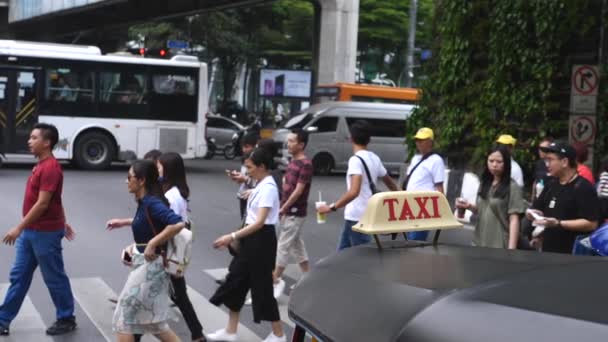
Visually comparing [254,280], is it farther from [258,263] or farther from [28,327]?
[28,327]

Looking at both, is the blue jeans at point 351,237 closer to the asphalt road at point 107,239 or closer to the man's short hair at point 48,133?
the asphalt road at point 107,239

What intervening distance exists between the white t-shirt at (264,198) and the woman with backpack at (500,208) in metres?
1.58

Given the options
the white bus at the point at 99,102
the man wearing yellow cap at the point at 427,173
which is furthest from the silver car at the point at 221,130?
the man wearing yellow cap at the point at 427,173

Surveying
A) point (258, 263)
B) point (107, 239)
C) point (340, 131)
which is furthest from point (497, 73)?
point (258, 263)

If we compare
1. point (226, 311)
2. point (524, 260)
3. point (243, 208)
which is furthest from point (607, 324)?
point (243, 208)

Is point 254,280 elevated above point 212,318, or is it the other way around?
point 254,280

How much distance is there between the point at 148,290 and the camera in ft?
19.1

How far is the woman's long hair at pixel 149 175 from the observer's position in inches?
237

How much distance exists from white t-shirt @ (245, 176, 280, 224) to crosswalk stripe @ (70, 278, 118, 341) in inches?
56.5

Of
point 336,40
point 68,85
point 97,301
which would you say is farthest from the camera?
point 336,40

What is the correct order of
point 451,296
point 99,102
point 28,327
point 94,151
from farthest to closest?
point 99,102 → point 94,151 → point 28,327 → point 451,296

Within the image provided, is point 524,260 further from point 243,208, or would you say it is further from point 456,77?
point 456,77

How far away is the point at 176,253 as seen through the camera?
238 inches

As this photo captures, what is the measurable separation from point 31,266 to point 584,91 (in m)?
7.60
